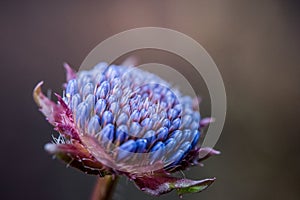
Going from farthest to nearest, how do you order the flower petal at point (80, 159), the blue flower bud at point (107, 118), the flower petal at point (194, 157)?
the flower petal at point (194, 157)
the blue flower bud at point (107, 118)
the flower petal at point (80, 159)

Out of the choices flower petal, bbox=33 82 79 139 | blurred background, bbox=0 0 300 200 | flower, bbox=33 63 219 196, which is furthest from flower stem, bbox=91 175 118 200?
blurred background, bbox=0 0 300 200

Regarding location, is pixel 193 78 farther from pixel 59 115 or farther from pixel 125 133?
pixel 125 133

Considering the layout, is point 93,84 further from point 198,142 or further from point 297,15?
point 297,15

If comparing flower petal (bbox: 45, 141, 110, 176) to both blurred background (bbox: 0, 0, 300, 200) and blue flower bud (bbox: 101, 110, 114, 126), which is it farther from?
blurred background (bbox: 0, 0, 300, 200)

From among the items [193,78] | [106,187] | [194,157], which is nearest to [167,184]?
[194,157]

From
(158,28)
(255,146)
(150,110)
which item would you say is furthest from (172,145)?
(158,28)

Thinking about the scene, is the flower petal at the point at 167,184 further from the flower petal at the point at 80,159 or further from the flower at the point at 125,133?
the flower petal at the point at 80,159

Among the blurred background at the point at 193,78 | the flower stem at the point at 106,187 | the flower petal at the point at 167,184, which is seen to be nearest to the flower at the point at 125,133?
the flower petal at the point at 167,184
